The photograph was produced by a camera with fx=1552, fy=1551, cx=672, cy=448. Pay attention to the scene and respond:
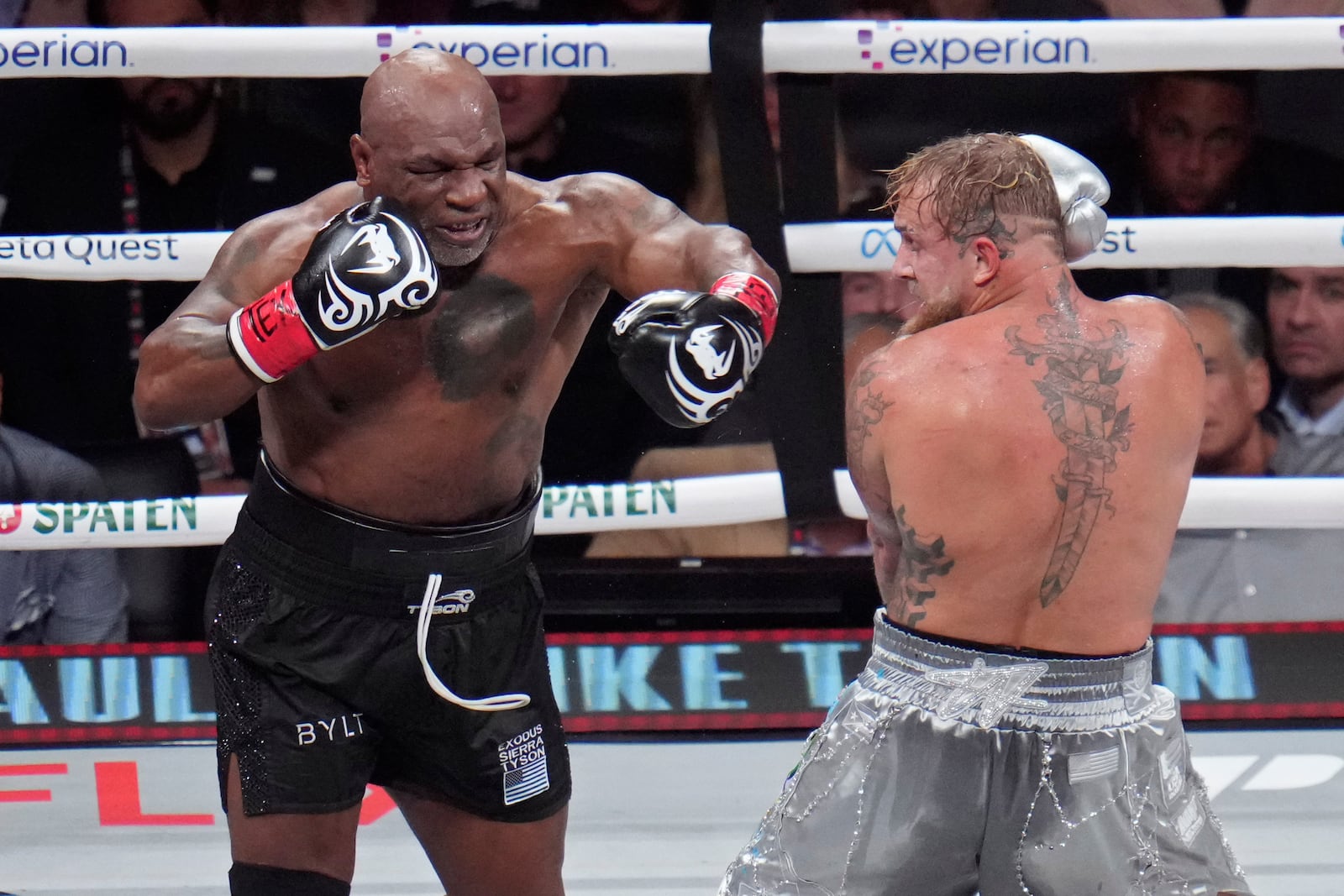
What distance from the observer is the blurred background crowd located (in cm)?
318

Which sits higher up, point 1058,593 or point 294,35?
point 294,35

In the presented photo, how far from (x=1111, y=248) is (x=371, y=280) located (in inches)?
58.3

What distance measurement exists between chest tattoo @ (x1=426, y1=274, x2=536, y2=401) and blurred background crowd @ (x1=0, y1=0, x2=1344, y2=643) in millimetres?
1240

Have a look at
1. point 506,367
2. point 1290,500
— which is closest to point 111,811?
point 506,367

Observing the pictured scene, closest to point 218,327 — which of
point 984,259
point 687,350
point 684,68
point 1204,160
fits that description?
point 687,350

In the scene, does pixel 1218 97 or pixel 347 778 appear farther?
pixel 1218 97

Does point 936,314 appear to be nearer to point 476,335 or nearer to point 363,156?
point 476,335

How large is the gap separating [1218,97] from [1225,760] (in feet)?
4.35

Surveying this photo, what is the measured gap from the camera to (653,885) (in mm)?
2547

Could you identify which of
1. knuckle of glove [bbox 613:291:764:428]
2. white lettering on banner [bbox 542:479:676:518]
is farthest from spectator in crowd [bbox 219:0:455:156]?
knuckle of glove [bbox 613:291:764:428]

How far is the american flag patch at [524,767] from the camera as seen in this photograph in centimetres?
198

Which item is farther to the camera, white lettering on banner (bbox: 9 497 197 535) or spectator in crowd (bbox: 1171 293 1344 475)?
spectator in crowd (bbox: 1171 293 1344 475)

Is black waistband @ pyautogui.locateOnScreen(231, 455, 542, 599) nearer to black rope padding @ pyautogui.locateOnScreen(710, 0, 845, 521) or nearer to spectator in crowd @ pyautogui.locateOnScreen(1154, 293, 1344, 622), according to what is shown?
black rope padding @ pyautogui.locateOnScreen(710, 0, 845, 521)

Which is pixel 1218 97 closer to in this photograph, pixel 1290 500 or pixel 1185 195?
pixel 1185 195
